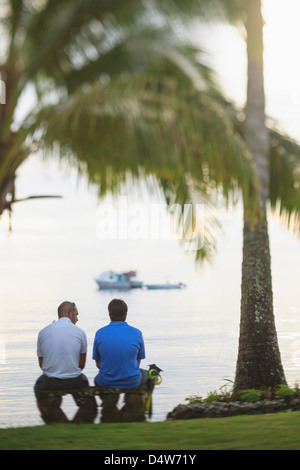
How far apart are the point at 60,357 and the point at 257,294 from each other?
4798 mm

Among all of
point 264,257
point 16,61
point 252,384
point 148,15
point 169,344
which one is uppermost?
point 148,15

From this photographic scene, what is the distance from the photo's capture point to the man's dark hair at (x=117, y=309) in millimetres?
7028

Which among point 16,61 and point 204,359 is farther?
point 204,359

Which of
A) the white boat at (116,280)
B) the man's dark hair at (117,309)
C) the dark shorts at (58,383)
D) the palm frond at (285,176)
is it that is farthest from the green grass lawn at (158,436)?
the white boat at (116,280)

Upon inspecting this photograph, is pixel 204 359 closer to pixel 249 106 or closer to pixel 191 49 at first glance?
pixel 249 106

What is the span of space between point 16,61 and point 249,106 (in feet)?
15.7

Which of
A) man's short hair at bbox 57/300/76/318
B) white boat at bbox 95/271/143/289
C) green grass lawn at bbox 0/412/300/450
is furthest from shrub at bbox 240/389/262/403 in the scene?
white boat at bbox 95/271/143/289

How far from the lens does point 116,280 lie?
185m

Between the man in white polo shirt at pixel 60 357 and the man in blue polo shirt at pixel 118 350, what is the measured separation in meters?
0.22

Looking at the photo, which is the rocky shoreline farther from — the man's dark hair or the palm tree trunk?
the man's dark hair

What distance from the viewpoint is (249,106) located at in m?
11.3

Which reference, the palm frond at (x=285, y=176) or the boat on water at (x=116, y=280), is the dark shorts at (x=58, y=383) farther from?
the boat on water at (x=116, y=280)
